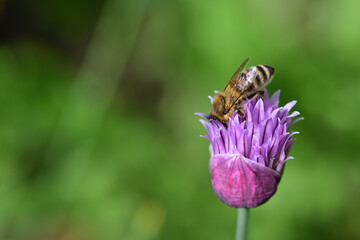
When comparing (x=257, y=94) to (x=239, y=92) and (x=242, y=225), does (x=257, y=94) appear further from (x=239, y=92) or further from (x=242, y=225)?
(x=242, y=225)

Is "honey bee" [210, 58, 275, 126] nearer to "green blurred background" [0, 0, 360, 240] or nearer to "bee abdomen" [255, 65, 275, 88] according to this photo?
"bee abdomen" [255, 65, 275, 88]

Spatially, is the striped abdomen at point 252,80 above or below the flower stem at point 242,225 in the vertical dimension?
above

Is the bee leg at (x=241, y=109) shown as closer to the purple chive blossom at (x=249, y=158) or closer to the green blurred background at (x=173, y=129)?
the purple chive blossom at (x=249, y=158)

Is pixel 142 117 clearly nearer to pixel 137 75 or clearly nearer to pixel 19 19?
pixel 137 75

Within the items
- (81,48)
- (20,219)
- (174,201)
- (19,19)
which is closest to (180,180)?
(174,201)

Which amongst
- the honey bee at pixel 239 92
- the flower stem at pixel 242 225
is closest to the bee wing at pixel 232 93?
the honey bee at pixel 239 92
